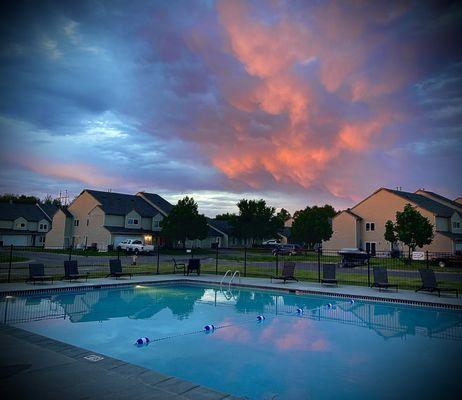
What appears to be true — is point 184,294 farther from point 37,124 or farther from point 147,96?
point 147,96

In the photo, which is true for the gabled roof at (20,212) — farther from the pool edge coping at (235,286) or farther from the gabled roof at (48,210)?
the pool edge coping at (235,286)

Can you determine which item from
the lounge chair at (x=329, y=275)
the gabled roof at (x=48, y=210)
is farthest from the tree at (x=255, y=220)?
the lounge chair at (x=329, y=275)

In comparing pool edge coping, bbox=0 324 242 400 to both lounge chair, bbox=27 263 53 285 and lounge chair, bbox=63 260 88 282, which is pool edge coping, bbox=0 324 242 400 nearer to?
lounge chair, bbox=27 263 53 285

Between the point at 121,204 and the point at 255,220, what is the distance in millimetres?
29260

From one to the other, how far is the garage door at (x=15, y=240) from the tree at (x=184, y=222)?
30.5m

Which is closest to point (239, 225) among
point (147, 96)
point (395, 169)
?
point (395, 169)

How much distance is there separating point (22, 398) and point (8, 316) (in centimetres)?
783

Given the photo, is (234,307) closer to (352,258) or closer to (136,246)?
(352,258)

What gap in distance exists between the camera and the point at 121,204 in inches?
2299

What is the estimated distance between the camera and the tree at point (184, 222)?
55.5 meters

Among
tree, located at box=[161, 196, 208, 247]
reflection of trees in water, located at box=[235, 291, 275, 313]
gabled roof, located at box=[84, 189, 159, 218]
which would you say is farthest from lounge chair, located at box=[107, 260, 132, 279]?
gabled roof, located at box=[84, 189, 159, 218]

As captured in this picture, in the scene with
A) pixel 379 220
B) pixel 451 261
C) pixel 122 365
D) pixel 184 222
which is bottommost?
pixel 122 365

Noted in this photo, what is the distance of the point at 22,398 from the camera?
4820mm

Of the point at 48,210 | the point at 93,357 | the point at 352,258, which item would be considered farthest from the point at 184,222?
the point at 93,357
